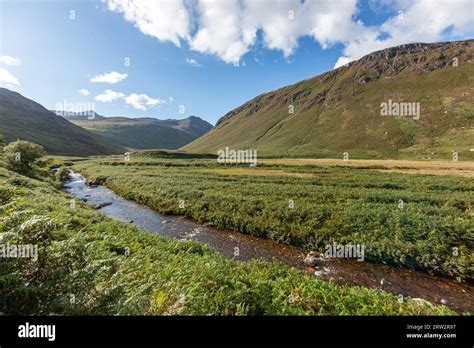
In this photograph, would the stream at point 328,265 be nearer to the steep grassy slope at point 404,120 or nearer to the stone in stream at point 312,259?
the stone in stream at point 312,259

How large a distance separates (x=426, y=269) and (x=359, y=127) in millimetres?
161928

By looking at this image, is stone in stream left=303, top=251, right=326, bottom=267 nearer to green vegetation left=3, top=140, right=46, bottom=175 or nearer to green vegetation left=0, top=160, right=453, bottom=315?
green vegetation left=0, top=160, right=453, bottom=315

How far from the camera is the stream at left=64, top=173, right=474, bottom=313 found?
1245cm

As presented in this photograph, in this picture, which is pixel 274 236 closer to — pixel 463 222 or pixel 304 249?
pixel 304 249

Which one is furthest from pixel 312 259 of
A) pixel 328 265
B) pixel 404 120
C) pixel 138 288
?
pixel 404 120

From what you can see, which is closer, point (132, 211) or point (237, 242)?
point (237, 242)

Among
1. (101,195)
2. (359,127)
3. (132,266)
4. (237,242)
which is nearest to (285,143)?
(359,127)

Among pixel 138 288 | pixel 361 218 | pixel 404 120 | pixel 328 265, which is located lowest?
pixel 328 265

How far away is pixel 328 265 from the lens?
15703 mm

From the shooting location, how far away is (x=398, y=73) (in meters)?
190

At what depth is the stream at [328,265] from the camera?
1245 centimetres

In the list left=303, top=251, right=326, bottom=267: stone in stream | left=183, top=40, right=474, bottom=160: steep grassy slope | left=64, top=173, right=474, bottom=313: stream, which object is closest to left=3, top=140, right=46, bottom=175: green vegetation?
left=64, top=173, right=474, bottom=313: stream

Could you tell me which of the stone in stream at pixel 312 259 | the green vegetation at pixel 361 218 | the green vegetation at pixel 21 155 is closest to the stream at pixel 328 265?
the stone in stream at pixel 312 259

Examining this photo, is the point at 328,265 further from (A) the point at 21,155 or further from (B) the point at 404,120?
(B) the point at 404,120
